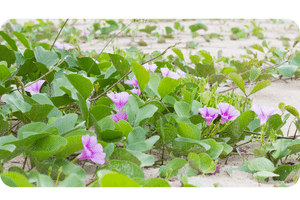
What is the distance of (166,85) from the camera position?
1.23 m

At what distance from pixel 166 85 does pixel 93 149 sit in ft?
1.45

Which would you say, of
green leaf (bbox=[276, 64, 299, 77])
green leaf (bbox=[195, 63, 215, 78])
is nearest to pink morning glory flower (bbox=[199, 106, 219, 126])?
green leaf (bbox=[195, 63, 215, 78])

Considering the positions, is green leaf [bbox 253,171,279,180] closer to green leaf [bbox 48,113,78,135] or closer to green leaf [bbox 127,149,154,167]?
green leaf [bbox 127,149,154,167]

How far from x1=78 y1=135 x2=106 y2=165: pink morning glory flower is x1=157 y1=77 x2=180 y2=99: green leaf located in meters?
0.42

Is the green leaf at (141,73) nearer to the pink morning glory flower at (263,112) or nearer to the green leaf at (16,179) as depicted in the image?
the pink morning glory flower at (263,112)

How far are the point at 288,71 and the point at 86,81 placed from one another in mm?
1387

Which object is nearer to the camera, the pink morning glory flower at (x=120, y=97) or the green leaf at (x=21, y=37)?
the pink morning glory flower at (x=120, y=97)

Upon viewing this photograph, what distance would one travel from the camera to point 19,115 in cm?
109

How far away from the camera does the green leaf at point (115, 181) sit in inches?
28.2

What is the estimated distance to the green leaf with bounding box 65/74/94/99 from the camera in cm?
110

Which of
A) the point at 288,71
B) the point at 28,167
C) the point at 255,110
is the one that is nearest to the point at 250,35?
the point at 288,71

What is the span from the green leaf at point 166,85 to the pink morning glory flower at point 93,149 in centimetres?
42

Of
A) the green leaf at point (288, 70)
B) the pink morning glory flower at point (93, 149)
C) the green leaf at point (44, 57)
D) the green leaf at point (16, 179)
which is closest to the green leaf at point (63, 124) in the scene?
the pink morning glory flower at point (93, 149)

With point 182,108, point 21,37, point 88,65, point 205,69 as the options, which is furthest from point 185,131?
point 21,37
